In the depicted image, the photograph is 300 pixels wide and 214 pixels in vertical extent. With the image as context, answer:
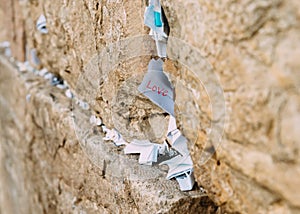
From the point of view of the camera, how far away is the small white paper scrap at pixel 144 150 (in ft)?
2.91

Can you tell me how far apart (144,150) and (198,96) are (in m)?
0.28

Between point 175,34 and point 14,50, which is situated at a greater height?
point 175,34

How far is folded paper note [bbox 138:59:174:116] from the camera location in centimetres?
83

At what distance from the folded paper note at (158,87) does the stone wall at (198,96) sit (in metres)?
0.03

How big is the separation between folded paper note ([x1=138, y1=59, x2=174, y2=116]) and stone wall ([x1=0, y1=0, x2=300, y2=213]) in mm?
31

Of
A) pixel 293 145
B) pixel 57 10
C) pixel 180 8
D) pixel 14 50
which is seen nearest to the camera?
pixel 293 145

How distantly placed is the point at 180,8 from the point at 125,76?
29cm

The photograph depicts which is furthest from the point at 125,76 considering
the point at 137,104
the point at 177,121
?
the point at 177,121

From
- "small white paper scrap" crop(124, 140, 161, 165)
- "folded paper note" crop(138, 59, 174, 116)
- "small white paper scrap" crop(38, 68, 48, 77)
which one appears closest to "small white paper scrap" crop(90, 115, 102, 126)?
"small white paper scrap" crop(124, 140, 161, 165)

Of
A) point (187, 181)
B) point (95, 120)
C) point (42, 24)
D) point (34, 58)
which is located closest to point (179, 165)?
point (187, 181)

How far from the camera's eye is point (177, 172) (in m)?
0.81

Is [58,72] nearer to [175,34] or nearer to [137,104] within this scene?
[137,104]

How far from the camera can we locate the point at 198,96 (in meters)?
0.67

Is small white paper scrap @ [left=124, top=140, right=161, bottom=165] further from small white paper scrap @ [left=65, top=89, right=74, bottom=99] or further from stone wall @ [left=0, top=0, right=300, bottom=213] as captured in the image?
small white paper scrap @ [left=65, top=89, right=74, bottom=99]
